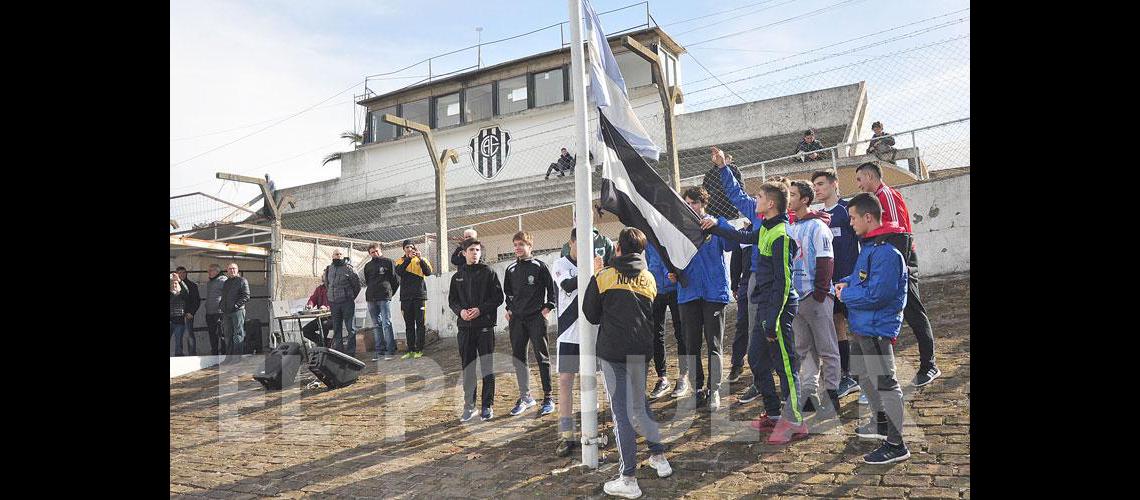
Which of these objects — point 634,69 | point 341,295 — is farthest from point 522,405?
point 634,69

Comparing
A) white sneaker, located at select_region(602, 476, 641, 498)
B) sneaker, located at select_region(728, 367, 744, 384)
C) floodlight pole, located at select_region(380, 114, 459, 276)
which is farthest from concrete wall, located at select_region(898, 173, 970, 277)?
floodlight pole, located at select_region(380, 114, 459, 276)

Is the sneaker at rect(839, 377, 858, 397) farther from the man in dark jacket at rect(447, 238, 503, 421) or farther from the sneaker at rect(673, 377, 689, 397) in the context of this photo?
the man in dark jacket at rect(447, 238, 503, 421)

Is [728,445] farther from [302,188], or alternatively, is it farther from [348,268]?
[302,188]

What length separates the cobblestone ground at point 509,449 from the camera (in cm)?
447

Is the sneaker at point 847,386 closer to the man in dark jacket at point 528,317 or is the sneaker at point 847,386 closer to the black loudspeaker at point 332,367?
the man in dark jacket at point 528,317

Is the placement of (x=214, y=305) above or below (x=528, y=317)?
above

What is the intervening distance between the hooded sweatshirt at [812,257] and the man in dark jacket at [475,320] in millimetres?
2941

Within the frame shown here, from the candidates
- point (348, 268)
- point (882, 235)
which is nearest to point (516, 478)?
point (882, 235)

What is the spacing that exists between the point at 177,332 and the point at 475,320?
25.2 feet

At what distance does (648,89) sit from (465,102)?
7.73 meters

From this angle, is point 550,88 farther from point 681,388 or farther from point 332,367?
point 681,388

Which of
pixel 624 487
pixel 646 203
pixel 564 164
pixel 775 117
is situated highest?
pixel 775 117

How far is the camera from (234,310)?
1223 centimetres
